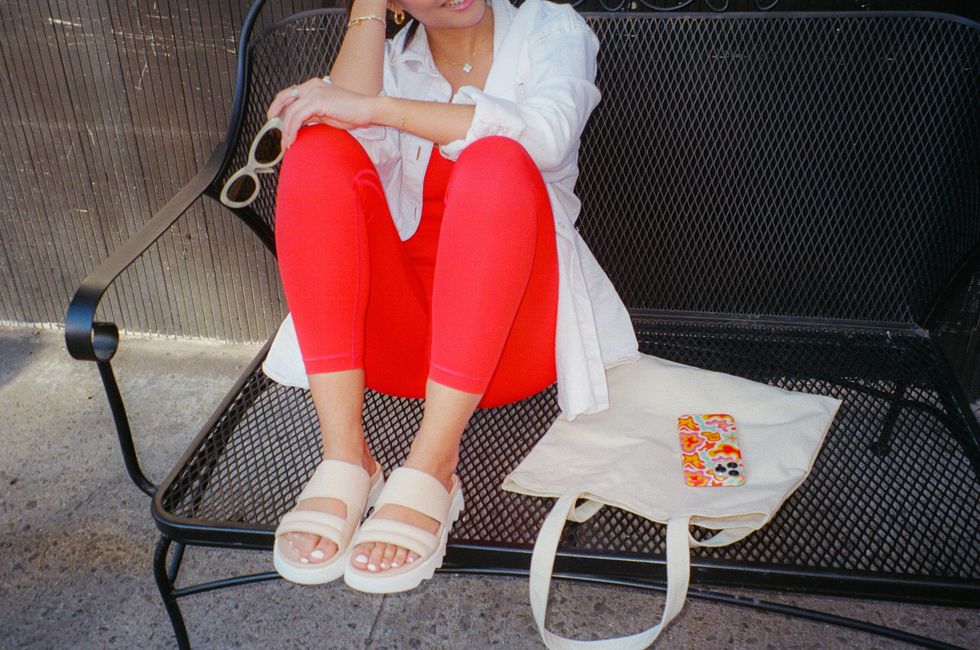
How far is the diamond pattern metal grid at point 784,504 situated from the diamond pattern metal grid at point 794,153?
0.47 ft

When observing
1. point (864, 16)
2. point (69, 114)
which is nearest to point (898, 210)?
point (864, 16)

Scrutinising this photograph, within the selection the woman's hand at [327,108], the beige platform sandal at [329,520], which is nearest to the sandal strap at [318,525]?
the beige platform sandal at [329,520]

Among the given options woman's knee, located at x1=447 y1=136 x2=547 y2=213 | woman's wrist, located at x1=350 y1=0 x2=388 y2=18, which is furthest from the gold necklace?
woman's knee, located at x1=447 y1=136 x2=547 y2=213

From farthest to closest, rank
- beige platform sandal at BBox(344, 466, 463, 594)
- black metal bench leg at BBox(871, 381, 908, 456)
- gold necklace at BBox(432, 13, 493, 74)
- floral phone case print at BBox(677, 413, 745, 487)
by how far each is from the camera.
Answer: gold necklace at BBox(432, 13, 493, 74), black metal bench leg at BBox(871, 381, 908, 456), floral phone case print at BBox(677, 413, 745, 487), beige platform sandal at BBox(344, 466, 463, 594)

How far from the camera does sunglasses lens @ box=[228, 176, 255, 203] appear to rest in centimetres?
150

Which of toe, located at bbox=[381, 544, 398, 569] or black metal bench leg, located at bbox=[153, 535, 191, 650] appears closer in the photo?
toe, located at bbox=[381, 544, 398, 569]

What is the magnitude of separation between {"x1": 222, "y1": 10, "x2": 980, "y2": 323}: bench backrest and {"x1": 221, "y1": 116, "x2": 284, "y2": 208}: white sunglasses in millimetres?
39

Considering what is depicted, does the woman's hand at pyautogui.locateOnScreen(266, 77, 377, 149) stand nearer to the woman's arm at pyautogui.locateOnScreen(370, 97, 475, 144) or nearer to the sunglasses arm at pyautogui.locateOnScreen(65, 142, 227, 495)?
the woman's arm at pyautogui.locateOnScreen(370, 97, 475, 144)

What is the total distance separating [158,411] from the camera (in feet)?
7.35

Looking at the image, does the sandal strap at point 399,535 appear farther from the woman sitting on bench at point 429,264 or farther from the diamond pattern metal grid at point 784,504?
the diamond pattern metal grid at point 784,504

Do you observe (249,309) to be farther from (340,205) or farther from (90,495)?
(340,205)

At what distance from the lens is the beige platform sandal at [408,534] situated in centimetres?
105

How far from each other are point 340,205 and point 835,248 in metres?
1.04

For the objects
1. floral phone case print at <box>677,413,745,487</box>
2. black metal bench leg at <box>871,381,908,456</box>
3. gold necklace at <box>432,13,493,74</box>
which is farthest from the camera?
gold necklace at <box>432,13,493,74</box>
